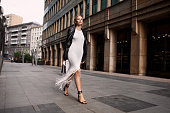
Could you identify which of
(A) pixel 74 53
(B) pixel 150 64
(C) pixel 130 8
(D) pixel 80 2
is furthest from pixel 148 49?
(D) pixel 80 2


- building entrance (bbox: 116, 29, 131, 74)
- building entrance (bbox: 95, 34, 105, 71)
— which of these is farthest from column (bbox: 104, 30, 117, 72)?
building entrance (bbox: 95, 34, 105, 71)

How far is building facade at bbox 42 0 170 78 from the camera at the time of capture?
993cm

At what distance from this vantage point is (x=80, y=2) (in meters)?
19.4

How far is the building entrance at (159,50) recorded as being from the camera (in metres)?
9.77

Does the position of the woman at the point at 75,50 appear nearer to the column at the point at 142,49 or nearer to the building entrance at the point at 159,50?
the column at the point at 142,49

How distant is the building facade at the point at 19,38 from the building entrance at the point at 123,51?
299 feet

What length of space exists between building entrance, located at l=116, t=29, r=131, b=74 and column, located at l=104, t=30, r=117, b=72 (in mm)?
423

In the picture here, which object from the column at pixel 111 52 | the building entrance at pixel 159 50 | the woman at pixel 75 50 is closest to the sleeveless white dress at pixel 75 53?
the woman at pixel 75 50

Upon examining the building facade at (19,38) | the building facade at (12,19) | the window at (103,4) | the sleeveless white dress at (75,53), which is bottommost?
the sleeveless white dress at (75,53)

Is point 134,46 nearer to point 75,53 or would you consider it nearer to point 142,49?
point 142,49

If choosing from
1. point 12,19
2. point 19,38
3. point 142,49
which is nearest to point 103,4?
point 142,49

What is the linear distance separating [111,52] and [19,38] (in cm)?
10223

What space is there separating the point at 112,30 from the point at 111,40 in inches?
38.5

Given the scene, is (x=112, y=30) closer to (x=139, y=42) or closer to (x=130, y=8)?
(x=130, y=8)
